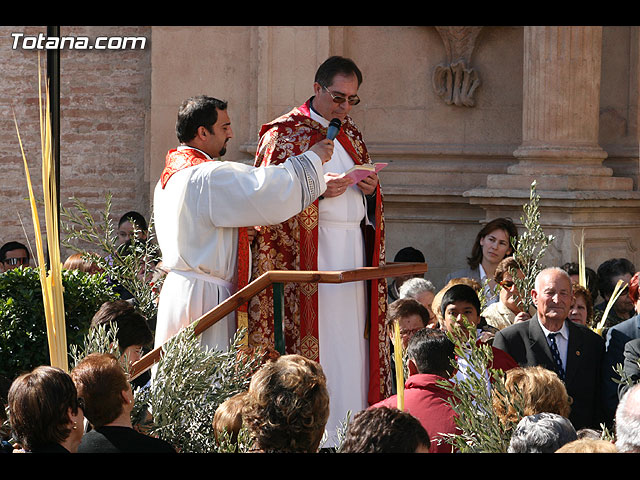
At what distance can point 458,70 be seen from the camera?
995cm

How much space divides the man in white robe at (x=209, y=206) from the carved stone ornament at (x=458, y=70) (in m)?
5.26

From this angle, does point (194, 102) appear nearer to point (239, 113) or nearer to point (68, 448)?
point (68, 448)

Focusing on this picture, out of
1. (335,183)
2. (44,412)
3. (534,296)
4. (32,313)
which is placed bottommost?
(44,412)

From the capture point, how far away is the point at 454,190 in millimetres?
9875

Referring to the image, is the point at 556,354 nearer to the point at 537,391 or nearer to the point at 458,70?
the point at 537,391

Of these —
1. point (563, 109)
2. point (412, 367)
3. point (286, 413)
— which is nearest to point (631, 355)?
point (412, 367)

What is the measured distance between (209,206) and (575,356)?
195 centimetres

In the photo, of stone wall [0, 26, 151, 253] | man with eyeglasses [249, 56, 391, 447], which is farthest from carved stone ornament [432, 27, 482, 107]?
man with eyeglasses [249, 56, 391, 447]

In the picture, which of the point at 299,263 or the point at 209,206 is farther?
the point at 299,263

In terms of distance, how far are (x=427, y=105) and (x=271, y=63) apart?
1457mm

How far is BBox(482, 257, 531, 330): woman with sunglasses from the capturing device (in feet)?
20.7

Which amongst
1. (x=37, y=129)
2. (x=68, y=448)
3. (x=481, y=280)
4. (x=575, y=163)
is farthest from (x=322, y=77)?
(x=37, y=129)

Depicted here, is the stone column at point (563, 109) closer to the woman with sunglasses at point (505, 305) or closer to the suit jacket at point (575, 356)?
the woman with sunglasses at point (505, 305)
